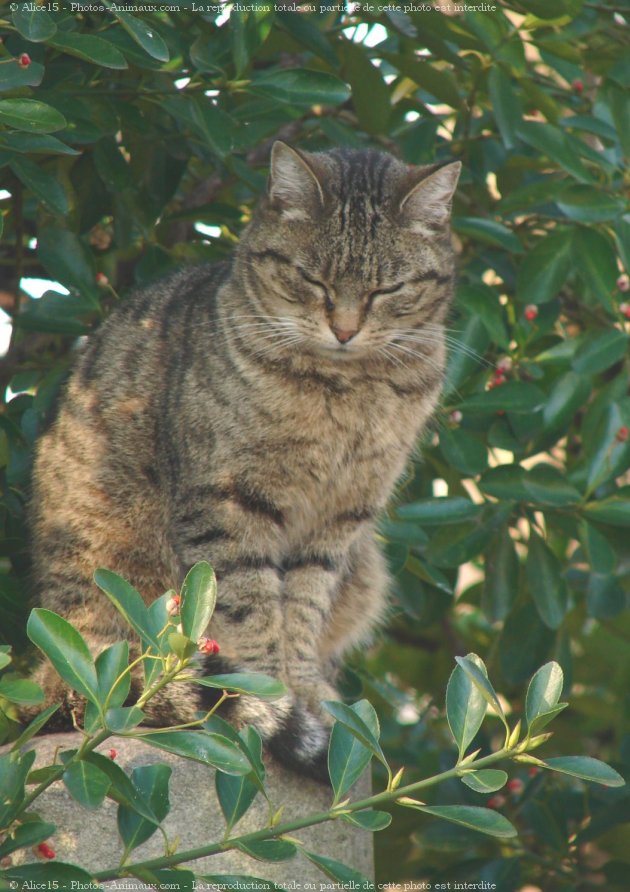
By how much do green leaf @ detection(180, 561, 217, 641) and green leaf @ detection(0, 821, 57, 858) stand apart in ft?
1.15

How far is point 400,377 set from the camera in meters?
3.04

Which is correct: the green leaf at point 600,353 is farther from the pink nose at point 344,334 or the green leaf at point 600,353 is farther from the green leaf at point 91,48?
the green leaf at point 91,48

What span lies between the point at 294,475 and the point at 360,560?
0.44 meters

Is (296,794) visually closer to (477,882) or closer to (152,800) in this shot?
(152,800)

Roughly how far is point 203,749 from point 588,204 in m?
1.96

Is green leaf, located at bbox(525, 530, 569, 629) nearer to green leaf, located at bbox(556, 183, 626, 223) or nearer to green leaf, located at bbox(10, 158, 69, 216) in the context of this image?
green leaf, located at bbox(556, 183, 626, 223)

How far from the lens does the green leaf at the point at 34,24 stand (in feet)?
7.20

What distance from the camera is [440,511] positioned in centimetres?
307

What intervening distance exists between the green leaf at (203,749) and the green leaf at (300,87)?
160 cm

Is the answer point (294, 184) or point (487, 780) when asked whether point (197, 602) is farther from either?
point (294, 184)

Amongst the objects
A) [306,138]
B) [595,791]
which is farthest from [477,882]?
[306,138]

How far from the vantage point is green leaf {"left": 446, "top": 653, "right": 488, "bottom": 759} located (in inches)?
74.7

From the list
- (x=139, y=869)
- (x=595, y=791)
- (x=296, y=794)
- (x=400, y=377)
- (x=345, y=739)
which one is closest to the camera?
(x=139, y=869)

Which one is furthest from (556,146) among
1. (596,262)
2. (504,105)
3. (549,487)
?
(549,487)
